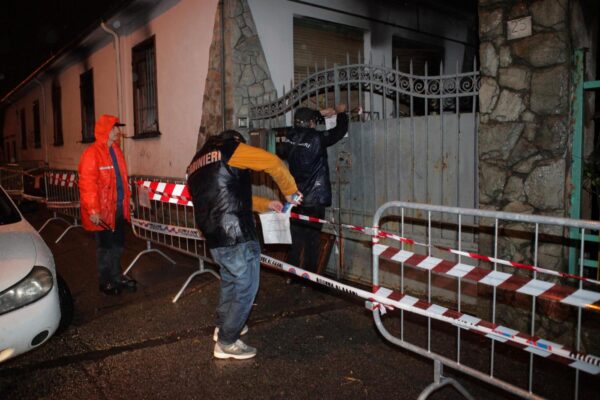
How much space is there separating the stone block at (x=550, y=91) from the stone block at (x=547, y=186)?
44cm

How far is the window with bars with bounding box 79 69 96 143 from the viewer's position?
1416cm

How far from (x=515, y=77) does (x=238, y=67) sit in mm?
4562

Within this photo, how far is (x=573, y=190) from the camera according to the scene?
3.89m

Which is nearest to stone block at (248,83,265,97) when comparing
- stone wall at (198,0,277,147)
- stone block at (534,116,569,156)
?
stone wall at (198,0,277,147)

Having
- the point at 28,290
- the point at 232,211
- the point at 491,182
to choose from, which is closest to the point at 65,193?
the point at 28,290

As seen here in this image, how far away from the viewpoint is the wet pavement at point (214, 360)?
11.2 feet

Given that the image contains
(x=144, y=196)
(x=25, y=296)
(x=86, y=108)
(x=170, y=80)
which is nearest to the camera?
(x=25, y=296)

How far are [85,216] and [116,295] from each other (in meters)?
1.04

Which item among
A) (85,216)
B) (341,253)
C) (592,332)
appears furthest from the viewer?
(341,253)

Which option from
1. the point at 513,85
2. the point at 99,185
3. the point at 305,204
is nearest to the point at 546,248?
the point at 513,85

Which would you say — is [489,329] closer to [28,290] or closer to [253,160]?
[253,160]

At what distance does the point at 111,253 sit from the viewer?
570cm

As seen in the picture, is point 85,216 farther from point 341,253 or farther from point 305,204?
point 341,253

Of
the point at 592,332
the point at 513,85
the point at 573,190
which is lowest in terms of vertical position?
the point at 592,332
